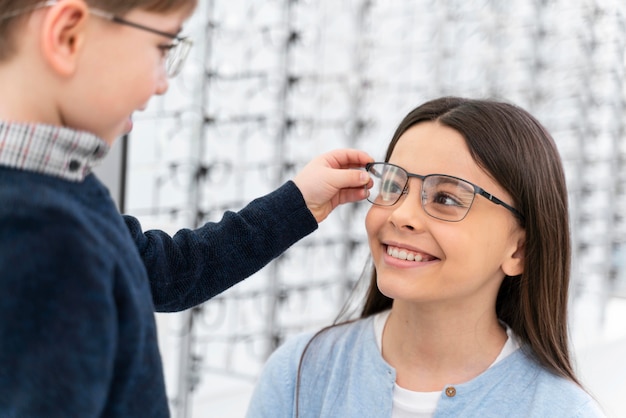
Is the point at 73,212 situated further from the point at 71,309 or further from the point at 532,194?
the point at 532,194

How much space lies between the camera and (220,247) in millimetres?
1062

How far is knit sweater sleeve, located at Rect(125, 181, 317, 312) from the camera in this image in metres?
1.02

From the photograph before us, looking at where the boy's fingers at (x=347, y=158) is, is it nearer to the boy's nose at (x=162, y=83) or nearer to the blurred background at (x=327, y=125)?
the boy's nose at (x=162, y=83)

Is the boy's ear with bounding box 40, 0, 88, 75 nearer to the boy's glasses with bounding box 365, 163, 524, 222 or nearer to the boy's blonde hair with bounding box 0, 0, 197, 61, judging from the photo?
the boy's blonde hair with bounding box 0, 0, 197, 61

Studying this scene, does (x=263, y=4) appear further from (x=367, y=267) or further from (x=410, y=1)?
(x=367, y=267)

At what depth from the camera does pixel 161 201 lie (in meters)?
3.56

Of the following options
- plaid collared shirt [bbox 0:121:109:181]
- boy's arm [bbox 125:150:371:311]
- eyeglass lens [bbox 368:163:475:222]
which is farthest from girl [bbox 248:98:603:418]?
plaid collared shirt [bbox 0:121:109:181]

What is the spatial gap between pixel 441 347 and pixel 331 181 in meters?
0.35

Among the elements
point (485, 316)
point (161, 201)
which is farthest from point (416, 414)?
point (161, 201)

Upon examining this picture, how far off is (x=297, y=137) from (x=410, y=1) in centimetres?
167

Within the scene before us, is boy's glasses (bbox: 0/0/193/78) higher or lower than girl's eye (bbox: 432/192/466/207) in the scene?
higher

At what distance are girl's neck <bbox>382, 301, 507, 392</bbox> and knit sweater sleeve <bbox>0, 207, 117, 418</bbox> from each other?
761 millimetres

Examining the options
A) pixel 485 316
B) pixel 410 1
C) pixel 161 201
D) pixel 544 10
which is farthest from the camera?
pixel 544 10

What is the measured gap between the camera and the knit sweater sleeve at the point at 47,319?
618 millimetres
